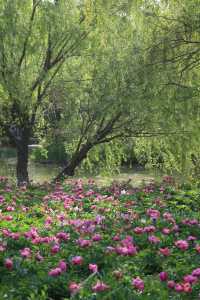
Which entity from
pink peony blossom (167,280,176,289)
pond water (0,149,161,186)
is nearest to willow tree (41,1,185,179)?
pond water (0,149,161,186)

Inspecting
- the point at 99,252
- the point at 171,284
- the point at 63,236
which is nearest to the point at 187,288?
the point at 171,284

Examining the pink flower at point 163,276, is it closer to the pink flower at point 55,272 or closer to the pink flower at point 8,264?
the pink flower at point 55,272

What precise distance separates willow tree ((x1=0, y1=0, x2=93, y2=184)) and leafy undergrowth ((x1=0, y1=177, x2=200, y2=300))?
4.31 metres

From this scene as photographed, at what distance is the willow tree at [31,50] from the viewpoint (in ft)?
36.1

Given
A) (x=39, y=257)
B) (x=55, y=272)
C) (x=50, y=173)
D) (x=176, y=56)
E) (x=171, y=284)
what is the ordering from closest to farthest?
1. (x=171, y=284)
2. (x=55, y=272)
3. (x=39, y=257)
4. (x=176, y=56)
5. (x=50, y=173)

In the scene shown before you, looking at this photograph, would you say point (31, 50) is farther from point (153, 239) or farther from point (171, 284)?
point (171, 284)

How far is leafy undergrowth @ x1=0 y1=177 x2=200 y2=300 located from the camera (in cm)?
364

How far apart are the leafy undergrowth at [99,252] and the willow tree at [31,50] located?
4.31 metres

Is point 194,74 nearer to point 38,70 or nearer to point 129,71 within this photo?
point 129,71

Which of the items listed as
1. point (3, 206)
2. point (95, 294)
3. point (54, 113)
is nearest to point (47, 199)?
point (3, 206)

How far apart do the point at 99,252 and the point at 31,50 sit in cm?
752

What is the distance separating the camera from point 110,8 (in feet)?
39.5

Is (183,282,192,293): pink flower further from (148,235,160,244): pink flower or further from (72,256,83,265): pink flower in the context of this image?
(148,235,160,244): pink flower

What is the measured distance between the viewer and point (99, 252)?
461 cm
